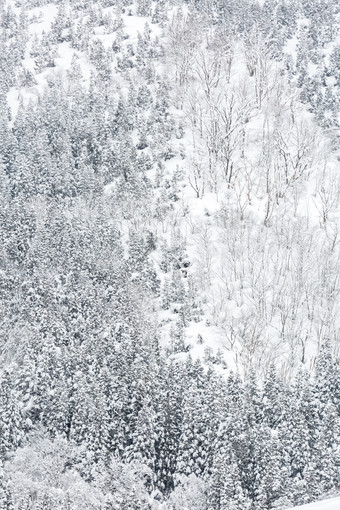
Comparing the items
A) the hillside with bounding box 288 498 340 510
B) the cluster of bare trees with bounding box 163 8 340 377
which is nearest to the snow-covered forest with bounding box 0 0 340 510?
the cluster of bare trees with bounding box 163 8 340 377

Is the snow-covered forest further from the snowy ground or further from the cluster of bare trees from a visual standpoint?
the snowy ground

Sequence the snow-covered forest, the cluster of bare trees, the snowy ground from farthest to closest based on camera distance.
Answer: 1. the cluster of bare trees
2. the snow-covered forest
3. the snowy ground

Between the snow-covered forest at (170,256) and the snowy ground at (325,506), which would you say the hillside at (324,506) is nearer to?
the snowy ground at (325,506)

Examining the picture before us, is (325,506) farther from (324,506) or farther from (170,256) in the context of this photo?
(170,256)

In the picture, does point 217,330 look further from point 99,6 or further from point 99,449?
point 99,6

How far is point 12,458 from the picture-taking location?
137 feet

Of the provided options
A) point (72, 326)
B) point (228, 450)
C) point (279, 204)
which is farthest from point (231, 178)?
point (228, 450)

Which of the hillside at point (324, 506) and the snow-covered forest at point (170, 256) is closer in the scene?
the hillside at point (324, 506)

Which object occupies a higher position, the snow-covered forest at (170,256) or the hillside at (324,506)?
the hillside at (324,506)

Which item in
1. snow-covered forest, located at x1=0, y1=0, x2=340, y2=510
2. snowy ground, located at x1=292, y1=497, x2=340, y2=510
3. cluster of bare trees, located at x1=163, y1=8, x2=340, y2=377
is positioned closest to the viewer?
snowy ground, located at x1=292, y1=497, x2=340, y2=510

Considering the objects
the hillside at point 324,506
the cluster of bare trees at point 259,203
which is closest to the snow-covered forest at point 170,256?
the cluster of bare trees at point 259,203

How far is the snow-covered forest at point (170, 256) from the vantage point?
39.1 meters

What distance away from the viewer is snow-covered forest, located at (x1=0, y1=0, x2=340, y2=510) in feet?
128

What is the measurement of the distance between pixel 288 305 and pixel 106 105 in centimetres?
3567
